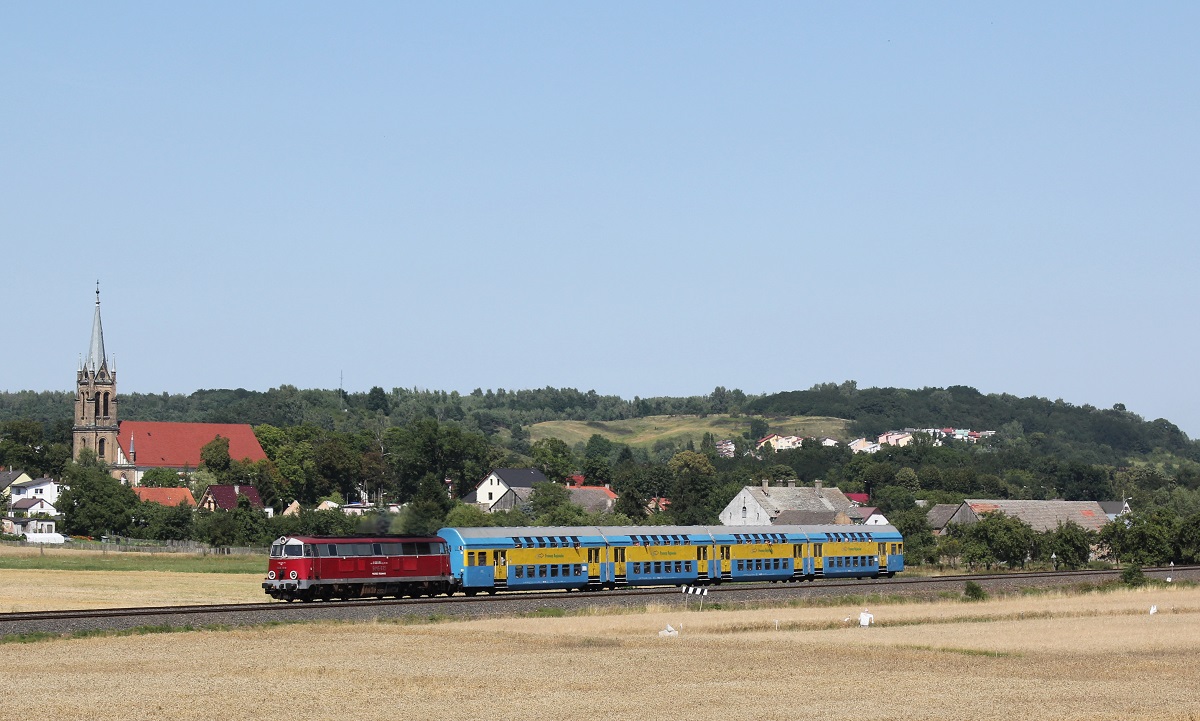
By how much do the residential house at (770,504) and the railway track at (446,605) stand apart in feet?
208

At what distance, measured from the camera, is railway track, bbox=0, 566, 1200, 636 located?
46.4 metres

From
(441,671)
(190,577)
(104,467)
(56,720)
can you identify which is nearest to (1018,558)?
(190,577)

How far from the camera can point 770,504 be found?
143 m

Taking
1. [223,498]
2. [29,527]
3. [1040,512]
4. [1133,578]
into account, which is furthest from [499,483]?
[1133,578]

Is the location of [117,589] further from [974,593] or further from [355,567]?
[974,593]

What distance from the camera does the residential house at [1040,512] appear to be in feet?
472

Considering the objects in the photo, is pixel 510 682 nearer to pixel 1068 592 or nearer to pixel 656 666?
pixel 656 666

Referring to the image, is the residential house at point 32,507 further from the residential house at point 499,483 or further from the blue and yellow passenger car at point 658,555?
the blue and yellow passenger car at point 658,555

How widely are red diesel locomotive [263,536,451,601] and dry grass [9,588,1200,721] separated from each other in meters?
9.80

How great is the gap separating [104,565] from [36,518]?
192 ft

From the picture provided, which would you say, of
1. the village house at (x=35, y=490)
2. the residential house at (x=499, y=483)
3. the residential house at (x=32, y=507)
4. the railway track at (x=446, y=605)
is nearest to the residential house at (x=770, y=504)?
the residential house at (x=499, y=483)

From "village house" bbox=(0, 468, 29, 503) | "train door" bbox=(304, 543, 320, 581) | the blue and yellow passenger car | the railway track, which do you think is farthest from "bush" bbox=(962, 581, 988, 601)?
"village house" bbox=(0, 468, 29, 503)

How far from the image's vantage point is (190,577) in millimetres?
84562

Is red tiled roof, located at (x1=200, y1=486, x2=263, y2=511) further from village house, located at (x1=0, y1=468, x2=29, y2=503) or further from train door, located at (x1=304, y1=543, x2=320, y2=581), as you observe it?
train door, located at (x1=304, y1=543, x2=320, y2=581)
